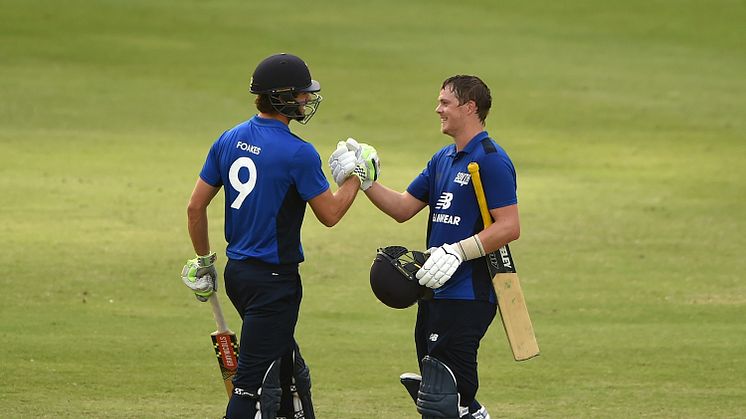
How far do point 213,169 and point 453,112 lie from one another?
139 cm

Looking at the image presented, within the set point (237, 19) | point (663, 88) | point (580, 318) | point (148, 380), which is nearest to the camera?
point (148, 380)

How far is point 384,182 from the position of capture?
20375 mm

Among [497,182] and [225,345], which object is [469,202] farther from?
[225,345]

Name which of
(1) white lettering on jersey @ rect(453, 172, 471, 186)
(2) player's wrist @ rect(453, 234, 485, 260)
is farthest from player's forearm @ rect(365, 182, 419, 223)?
(2) player's wrist @ rect(453, 234, 485, 260)

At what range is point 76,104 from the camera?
27031 mm

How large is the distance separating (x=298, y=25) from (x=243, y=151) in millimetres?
29596

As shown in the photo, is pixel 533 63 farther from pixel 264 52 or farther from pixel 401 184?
pixel 401 184

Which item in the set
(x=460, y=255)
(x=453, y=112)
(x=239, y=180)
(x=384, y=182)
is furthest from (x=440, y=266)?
(x=384, y=182)

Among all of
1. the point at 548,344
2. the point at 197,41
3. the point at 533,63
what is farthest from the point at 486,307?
the point at 197,41

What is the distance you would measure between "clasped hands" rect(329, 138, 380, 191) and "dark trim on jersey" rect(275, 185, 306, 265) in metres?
0.30

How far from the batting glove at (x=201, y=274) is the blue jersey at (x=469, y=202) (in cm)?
129

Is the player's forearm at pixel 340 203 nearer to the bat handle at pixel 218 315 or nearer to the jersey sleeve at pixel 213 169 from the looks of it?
the jersey sleeve at pixel 213 169

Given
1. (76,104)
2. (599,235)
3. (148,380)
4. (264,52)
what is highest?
(264,52)

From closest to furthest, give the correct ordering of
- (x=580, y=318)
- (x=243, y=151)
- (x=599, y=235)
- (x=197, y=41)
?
(x=243, y=151) < (x=580, y=318) < (x=599, y=235) < (x=197, y=41)
